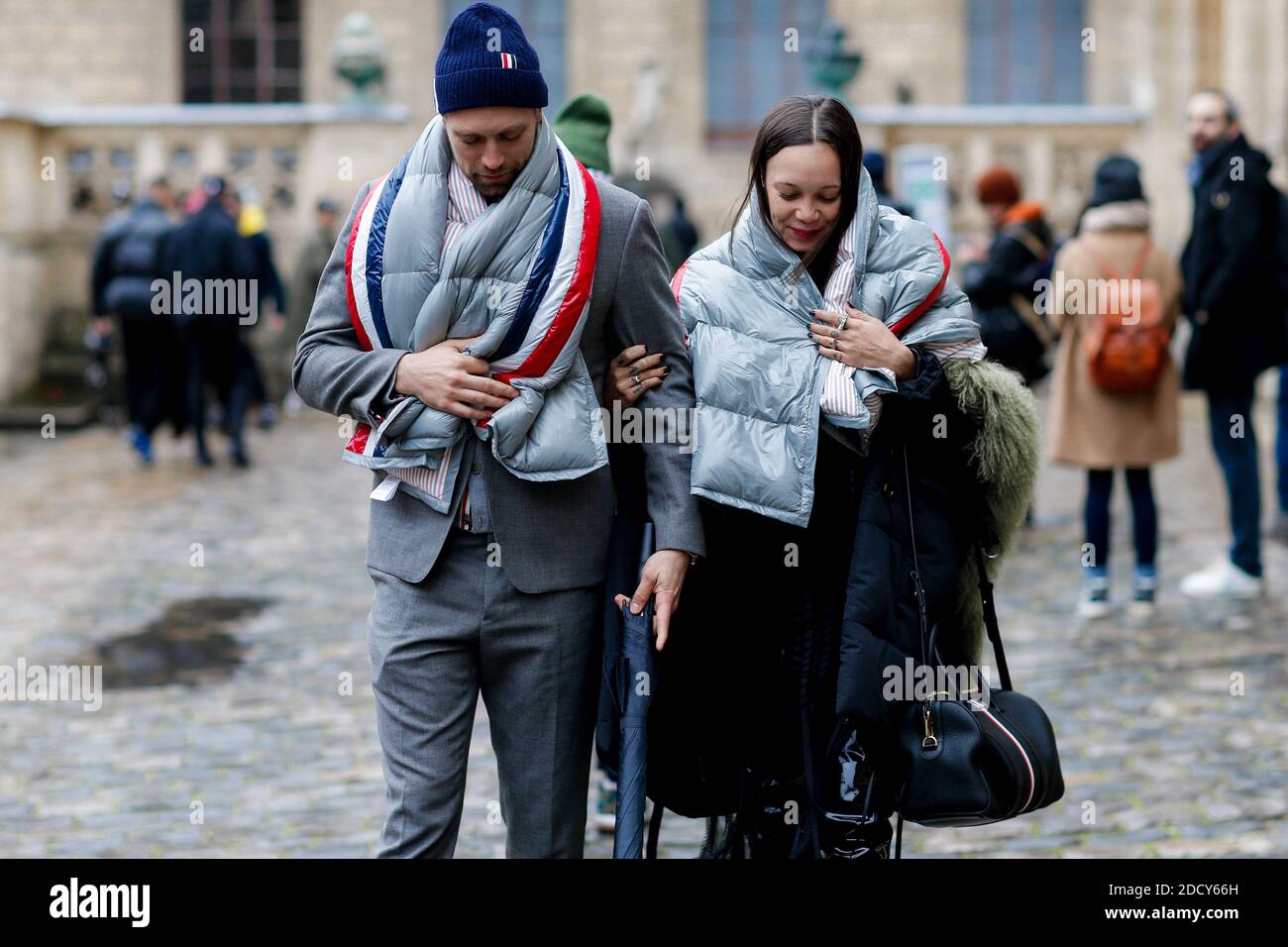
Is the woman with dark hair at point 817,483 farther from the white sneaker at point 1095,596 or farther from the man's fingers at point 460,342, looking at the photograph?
the white sneaker at point 1095,596

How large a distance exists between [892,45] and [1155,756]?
1819 cm

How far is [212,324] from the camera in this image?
13.6 metres

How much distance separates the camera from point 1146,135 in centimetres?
2150

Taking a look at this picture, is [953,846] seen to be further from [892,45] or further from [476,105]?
[892,45]

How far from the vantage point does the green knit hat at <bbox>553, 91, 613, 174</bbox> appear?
570 cm

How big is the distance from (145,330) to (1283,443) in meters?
8.40

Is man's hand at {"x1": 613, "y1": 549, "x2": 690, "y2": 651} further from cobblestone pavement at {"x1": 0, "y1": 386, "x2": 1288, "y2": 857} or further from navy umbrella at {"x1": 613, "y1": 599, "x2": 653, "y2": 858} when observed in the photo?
cobblestone pavement at {"x1": 0, "y1": 386, "x2": 1288, "y2": 857}

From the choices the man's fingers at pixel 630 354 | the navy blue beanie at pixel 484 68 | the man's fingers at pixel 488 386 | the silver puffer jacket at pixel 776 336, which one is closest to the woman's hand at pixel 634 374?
the man's fingers at pixel 630 354

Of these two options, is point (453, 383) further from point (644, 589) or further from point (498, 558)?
point (644, 589)

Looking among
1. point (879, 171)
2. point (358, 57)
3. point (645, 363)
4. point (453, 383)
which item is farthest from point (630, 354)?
point (358, 57)

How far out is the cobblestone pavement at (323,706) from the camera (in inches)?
217

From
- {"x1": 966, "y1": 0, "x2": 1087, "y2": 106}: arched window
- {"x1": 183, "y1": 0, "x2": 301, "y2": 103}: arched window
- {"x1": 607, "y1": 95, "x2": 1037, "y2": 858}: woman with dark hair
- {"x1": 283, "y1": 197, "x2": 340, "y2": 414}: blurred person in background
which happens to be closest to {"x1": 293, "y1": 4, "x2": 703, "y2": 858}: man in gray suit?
{"x1": 607, "y1": 95, "x2": 1037, "y2": 858}: woman with dark hair

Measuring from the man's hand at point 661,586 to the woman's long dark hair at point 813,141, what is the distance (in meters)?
0.62

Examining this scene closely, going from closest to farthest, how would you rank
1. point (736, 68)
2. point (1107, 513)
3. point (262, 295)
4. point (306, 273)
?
point (1107, 513) → point (262, 295) → point (306, 273) → point (736, 68)
